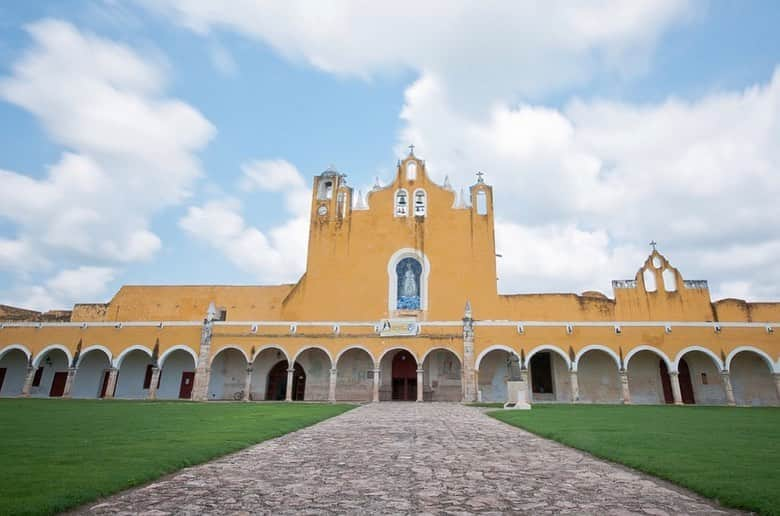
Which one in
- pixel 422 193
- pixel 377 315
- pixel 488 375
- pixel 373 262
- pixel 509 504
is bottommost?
pixel 509 504

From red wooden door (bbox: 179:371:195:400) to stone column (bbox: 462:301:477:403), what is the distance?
581 inches

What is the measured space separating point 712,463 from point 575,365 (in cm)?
1778

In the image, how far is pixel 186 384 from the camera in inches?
1009

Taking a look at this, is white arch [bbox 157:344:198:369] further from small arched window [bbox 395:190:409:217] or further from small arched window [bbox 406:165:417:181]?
small arched window [bbox 406:165:417:181]

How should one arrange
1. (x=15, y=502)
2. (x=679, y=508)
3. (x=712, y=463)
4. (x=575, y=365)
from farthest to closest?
(x=575, y=365) → (x=712, y=463) → (x=679, y=508) → (x=15, y=502)

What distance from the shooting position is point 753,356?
2314 centimetres

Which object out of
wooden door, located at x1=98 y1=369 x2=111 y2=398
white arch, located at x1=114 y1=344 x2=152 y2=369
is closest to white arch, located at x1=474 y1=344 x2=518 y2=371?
white arch, located at x1=114 y1=344 x2=152 y2=369

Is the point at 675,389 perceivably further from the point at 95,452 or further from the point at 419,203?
the point at 95,452

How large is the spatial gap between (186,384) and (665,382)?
25.3 m

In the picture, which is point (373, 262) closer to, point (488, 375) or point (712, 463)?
point (488, 375)

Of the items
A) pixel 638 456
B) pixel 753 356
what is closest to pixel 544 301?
pixel 753 356

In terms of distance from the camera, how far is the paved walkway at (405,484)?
370cm

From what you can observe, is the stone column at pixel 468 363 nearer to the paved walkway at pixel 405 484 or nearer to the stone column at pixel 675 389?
the stone column at pixel 675 389

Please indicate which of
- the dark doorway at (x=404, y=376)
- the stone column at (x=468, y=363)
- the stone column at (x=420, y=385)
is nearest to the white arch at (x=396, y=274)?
the dark doorway at (x=404, y=376)
